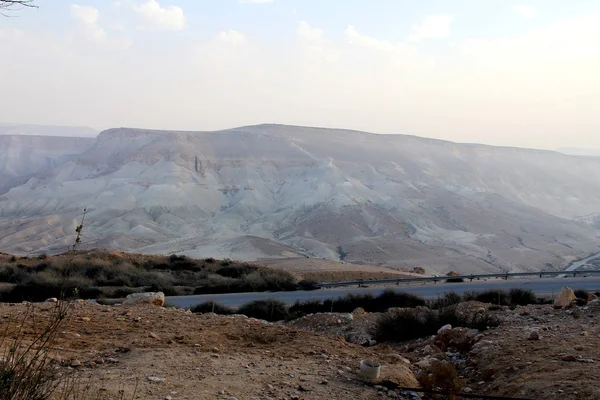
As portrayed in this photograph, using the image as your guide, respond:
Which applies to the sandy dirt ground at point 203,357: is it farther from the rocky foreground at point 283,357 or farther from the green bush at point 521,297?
the green bush at point 521,297

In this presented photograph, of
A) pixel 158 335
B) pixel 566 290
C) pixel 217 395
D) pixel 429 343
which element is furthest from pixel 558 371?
pixel 566 290

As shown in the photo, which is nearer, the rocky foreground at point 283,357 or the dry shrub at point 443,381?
the rocky foreground at point 283,357

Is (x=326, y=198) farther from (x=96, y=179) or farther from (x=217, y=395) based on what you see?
(x=217, y=395)

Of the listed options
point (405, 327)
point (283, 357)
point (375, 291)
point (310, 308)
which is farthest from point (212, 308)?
point (375, 291)

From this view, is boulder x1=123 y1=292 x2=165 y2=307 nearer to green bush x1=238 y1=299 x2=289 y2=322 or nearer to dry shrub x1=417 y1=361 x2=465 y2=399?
green bush x1=238 y1=299 x2=289 y2=322

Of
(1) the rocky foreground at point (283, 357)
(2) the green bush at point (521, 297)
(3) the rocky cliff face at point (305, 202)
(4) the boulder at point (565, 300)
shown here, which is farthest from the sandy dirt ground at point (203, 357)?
(3) the rocky cliff face at point (305, 202)

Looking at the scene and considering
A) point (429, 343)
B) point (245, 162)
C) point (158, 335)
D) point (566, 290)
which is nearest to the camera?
point (158, 335)

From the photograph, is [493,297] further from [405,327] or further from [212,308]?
[212,308]
